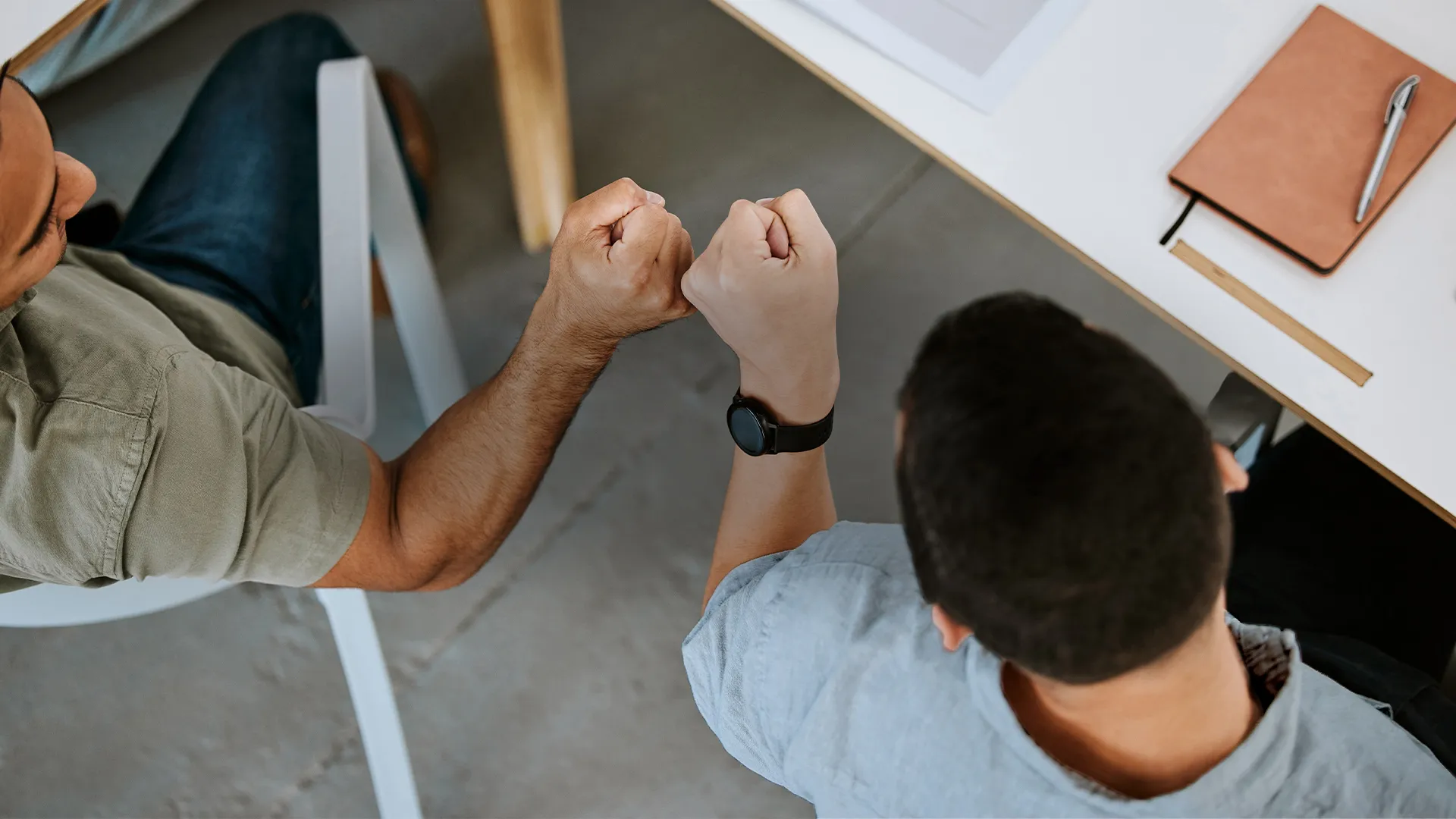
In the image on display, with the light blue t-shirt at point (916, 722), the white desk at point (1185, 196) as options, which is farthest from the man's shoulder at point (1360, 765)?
the white desk at point (1185, 196)

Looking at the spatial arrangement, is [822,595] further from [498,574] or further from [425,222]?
[425,222]

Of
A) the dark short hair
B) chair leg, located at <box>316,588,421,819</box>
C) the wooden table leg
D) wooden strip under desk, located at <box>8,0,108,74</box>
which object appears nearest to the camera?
the dark short hair

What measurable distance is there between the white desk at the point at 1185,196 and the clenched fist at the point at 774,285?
0.21m

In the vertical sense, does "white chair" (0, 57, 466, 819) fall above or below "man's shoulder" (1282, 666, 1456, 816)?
below

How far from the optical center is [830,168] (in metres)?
1.66

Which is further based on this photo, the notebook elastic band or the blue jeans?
the blue jeans

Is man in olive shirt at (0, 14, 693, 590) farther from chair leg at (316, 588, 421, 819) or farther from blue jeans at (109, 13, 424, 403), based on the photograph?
chair leg at (316, 588, 421, 819)

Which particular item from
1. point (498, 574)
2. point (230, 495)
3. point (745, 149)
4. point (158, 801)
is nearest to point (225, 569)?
point (230, 495)

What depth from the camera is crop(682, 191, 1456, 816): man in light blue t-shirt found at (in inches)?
18.1

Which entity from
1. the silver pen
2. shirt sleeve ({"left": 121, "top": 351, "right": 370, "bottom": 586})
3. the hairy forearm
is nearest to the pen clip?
the silver pen

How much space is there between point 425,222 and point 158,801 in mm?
901

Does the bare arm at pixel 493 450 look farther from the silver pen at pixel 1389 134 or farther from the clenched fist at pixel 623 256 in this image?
the silver pen at pixel 1389 134

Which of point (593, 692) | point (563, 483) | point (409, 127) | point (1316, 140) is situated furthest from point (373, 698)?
point (1316, 140)

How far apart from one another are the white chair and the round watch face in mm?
384
